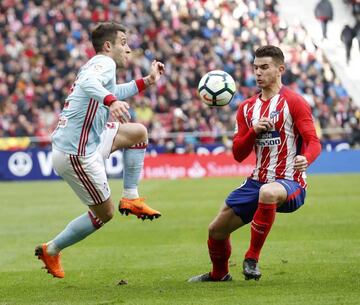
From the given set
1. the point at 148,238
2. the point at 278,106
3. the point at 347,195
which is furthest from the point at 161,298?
Result: the point at 347,195

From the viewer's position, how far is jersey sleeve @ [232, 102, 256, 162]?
930cm

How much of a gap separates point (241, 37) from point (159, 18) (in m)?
2.78

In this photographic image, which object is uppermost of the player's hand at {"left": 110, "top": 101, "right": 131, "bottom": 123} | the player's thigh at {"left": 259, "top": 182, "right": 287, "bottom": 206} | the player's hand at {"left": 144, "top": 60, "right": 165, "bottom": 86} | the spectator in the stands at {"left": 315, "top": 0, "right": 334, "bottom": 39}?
the spectator in the stands at {"left": 315, "top": 0, "right": 334, "bottom": 39}

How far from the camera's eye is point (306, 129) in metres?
9.23

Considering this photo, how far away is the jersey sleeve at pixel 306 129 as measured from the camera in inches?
357

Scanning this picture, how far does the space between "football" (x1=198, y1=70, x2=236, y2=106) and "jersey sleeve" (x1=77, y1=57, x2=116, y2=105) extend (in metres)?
1.08

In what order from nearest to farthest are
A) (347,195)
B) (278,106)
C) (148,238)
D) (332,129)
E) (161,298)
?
(161,298)
(278,106)
(148,238)
(347,195)
(332,129)

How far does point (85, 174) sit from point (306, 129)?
206cm

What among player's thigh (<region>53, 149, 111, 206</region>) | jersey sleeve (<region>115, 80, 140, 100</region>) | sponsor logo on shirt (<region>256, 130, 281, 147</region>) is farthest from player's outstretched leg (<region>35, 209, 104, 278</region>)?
sponsor logo on shirt (<region>256, 130, 281, 147</region>)

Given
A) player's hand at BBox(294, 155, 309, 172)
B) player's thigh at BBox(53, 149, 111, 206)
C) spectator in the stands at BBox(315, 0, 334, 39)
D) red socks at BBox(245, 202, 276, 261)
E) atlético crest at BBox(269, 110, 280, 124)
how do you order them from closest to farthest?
player's hand at BBox(294, 155, 309, 172) → red socks at BBox(245, 202, 276, 261) → atlético crest at BBox(269, 110, 280, 124) → player's thigh at BBox(53, 149, 111, 206) → spectator in the stands at BBox(315, 0, 334, 39)

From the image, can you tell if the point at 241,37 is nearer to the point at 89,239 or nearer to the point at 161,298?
the point at 89,239

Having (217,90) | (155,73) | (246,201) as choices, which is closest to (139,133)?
(155,73)

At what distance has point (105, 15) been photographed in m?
34.5

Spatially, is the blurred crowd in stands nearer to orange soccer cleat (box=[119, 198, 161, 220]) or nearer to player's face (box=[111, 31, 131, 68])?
orange soccer cleat (box=[119, 198, 161, 220])
